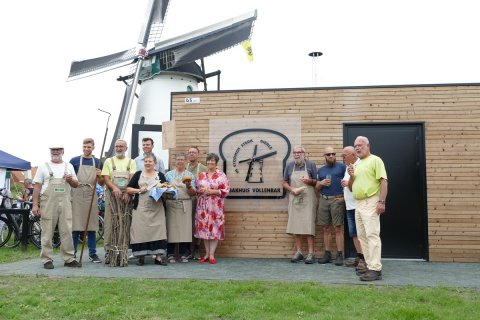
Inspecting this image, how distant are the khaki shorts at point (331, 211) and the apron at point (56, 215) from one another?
11.4 ft

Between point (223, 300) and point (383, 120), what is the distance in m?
4.36

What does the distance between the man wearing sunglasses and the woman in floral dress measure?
1380mm

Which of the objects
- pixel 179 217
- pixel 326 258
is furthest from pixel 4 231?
pixel 326 258

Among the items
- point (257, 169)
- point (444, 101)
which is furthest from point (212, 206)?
point (444, 101)

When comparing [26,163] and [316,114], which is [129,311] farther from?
[26,163]

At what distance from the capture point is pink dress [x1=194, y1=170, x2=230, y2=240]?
6832 mm

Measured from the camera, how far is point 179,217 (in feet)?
22.4

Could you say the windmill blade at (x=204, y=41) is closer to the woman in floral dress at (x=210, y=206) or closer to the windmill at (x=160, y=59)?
the windmill at (x=160, y=59)

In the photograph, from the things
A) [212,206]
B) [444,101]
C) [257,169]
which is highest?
[444,101]

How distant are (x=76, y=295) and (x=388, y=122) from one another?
5158mm

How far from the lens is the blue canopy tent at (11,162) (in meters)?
14.9

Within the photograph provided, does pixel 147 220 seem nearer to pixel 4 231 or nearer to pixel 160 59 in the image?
pixel 4 231

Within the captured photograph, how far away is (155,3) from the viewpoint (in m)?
20.3

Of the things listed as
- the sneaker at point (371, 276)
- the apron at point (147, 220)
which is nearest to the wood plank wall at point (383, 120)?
the apron at point (147, 220)
